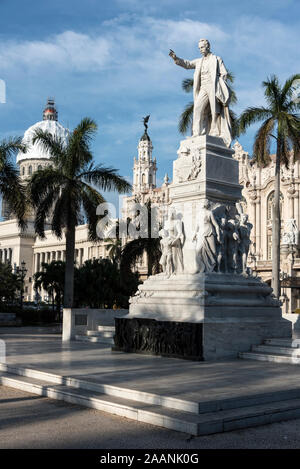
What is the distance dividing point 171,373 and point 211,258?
483 cm

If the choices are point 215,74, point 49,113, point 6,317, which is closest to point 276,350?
point 215,74

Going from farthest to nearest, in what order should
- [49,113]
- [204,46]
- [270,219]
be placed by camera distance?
[49,113], [270,219], [204,46]

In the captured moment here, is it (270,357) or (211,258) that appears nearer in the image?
(270,357)

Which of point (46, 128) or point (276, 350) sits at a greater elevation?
point (46, 128)

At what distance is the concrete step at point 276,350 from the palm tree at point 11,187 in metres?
14.9

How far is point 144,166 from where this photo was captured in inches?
3937

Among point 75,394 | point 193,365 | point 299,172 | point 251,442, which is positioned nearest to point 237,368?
point 193,365

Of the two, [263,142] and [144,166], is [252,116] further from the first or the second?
[144,166]

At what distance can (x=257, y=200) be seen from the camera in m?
73.4

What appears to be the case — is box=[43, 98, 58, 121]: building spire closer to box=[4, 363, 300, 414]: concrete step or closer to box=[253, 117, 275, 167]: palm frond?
box=[253, 117, 275, 167]: palm frond

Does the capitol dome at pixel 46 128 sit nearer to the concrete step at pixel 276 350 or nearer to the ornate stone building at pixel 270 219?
the ornate stone building at pixel 270 219

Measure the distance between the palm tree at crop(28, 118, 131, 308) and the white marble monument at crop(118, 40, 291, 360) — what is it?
31.4 feet

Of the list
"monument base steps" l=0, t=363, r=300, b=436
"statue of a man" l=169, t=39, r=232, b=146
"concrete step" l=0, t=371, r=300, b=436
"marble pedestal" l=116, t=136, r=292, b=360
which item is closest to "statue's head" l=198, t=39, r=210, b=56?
"statue of a man" l=169, t=39, r=232, b=146
